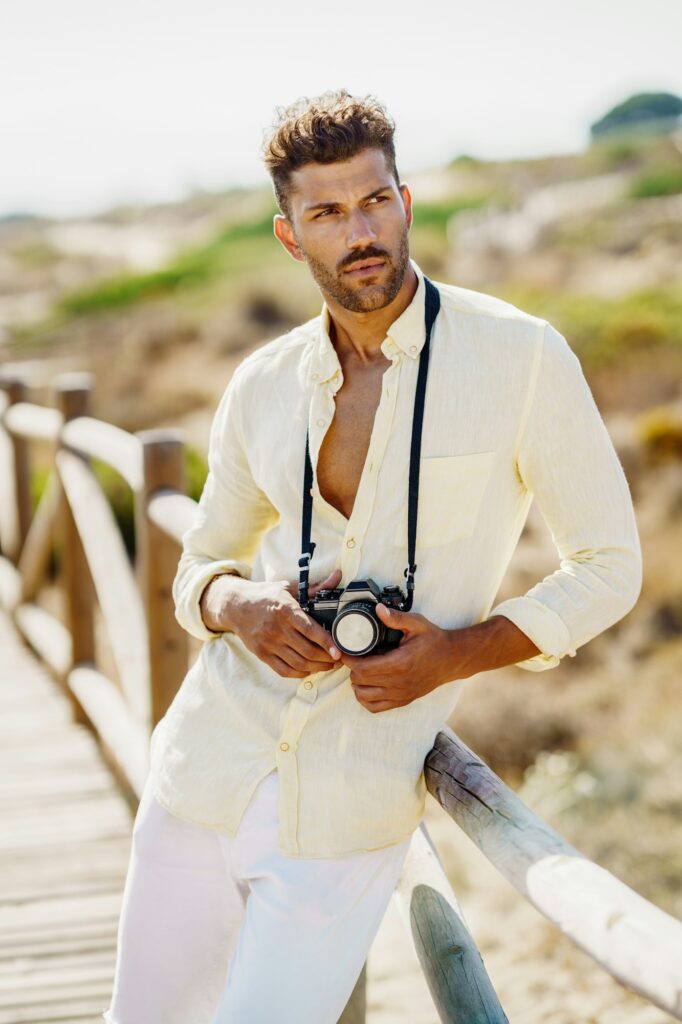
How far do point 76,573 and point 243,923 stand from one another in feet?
9.87

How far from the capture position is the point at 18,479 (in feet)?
20.0

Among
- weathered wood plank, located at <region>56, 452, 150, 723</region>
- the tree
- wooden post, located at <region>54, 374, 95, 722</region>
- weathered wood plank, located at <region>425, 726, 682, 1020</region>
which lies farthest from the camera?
the tree

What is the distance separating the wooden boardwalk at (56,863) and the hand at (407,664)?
4.93 feet

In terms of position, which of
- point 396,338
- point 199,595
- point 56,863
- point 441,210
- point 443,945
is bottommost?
point 441,210

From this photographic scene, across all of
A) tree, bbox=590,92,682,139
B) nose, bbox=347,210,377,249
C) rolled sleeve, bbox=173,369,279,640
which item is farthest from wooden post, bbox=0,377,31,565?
tree, bbox=590,92,682,139

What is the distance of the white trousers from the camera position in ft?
5.52

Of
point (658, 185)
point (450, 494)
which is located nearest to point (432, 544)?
point (450, 494)

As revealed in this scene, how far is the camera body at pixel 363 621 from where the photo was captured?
5.29 feet

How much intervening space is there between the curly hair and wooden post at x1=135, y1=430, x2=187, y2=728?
4.65 feet

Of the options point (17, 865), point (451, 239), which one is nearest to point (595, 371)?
point (17, 865)

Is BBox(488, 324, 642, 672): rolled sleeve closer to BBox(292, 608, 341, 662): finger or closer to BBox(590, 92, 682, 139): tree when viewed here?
BBox(292, 608, 341, 662): finger

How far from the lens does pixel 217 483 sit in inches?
83.0

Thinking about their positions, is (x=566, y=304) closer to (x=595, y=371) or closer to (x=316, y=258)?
(x=595, y=371)

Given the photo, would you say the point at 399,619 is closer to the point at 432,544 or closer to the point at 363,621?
the point at 363,621
